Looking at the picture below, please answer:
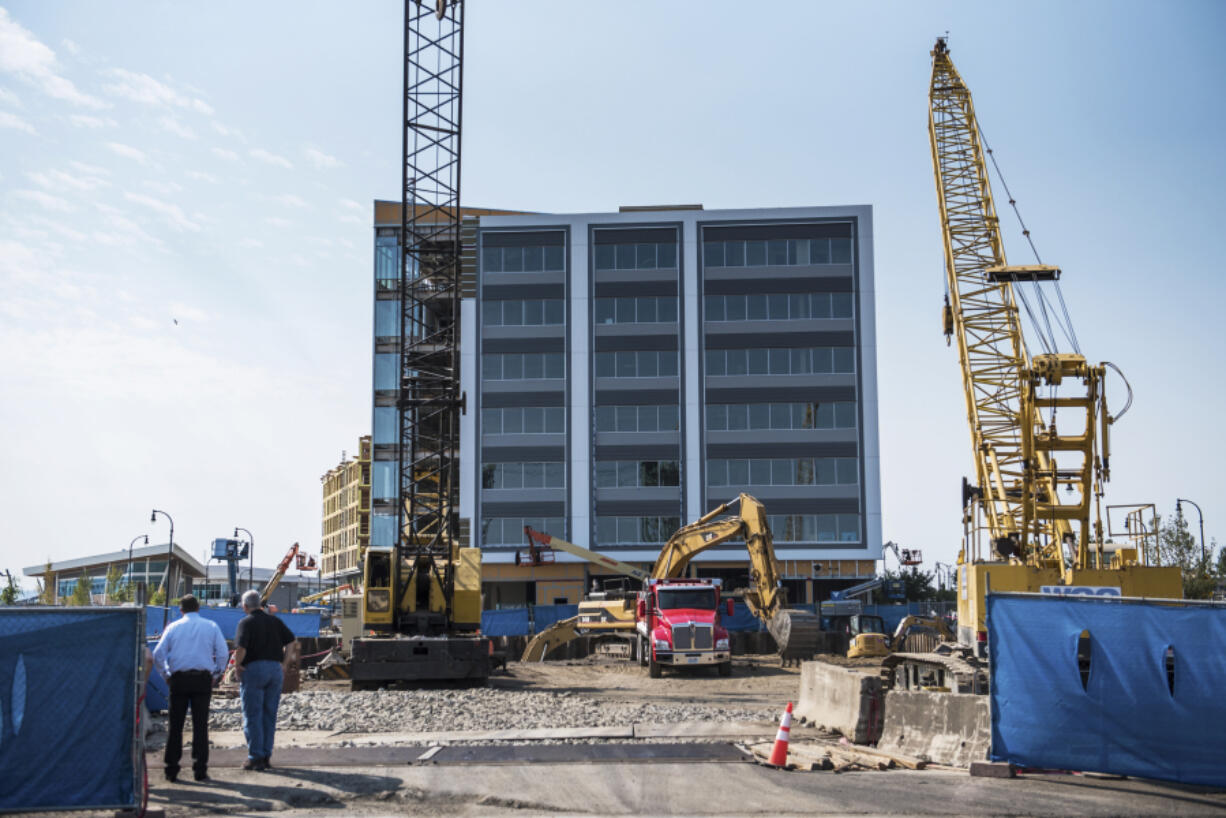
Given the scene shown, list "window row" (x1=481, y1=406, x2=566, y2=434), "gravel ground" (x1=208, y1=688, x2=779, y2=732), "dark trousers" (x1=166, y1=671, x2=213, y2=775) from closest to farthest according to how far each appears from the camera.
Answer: "dark trousers" (x1=166, y1=671, x2=213, y2=775) < "gravel ground" (x1=208, y1=688, x2=779, y2=732) < "window row" (x1=481, y1=406, x2=566, y2=434)

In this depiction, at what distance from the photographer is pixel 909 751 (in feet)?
44.1

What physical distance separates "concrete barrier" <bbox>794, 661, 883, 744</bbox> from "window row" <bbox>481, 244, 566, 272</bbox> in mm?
56820

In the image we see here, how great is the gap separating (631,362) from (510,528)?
1233 centimetres

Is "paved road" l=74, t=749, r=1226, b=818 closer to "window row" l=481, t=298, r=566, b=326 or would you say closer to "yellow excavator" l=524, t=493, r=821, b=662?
"yellow excavator" l=524, t=493, r=821, b=662

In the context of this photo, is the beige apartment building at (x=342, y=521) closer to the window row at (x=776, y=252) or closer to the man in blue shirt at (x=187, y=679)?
the window row at (x=776, y=252)

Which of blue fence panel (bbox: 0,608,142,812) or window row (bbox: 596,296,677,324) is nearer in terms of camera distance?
blue fence panel (bbox: 0,608,142,812)

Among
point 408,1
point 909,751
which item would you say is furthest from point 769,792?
point 408,1

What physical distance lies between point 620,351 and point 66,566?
65.8 m

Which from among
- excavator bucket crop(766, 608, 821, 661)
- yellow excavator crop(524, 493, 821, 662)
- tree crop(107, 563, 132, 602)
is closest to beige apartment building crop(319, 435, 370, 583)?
tree crop(107, 563, 132, 602)

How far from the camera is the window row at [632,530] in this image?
70.1 m

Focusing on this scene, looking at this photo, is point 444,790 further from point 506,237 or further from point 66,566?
point 66,566

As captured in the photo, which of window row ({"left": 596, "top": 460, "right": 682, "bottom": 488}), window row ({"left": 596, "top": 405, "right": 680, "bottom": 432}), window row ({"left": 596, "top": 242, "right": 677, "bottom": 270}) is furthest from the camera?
window row ({"left": 596, "top": 242, "right": 677, "bottom": 270})

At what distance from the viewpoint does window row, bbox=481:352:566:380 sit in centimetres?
7162

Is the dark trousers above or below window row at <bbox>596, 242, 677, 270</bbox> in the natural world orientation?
below
